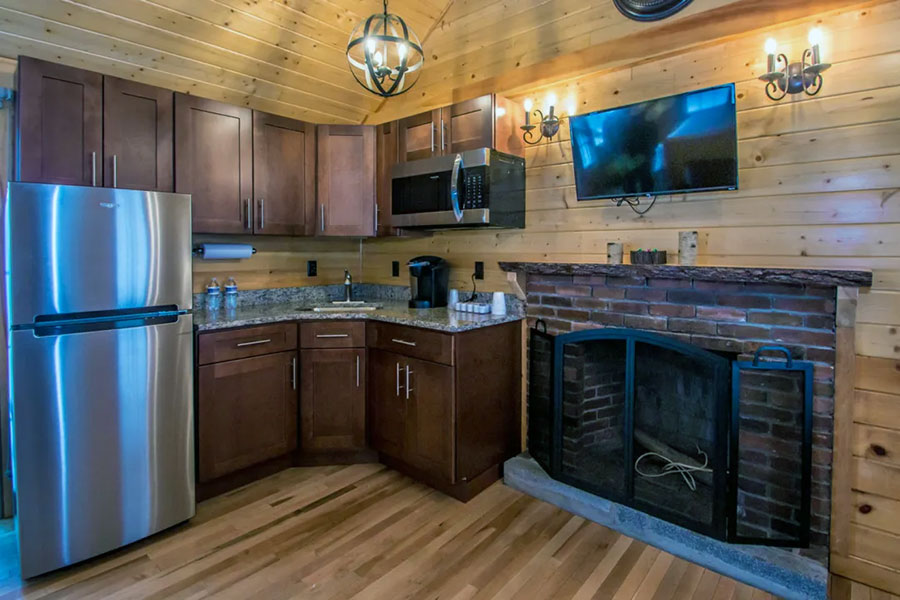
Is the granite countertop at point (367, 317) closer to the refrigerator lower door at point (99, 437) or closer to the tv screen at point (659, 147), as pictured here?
the refrigerator lower door at point (99, 437)

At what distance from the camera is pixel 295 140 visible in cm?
327

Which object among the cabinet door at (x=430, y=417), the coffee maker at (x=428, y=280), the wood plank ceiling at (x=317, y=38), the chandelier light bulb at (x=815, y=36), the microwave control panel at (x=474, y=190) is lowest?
the cabinet door at (x=430, y=417)

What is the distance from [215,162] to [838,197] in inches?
122

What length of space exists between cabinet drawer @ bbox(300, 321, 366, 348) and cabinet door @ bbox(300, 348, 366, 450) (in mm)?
37

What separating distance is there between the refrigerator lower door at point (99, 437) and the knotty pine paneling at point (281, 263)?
1.03 meters

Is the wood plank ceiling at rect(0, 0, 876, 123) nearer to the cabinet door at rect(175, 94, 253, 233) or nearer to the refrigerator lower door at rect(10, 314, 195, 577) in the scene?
the cabinet door at rect(175, 94, 253, 233)

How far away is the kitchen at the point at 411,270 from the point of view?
1.96 metres

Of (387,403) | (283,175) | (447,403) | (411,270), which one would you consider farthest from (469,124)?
(387,403)

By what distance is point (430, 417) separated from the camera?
270 centimetres

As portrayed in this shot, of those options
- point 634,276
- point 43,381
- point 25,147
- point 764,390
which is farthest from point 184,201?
point 764,390

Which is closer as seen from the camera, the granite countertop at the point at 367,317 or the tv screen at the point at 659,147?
the tv screen at the point at 659,147

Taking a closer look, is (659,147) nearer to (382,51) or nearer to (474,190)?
(474,190)

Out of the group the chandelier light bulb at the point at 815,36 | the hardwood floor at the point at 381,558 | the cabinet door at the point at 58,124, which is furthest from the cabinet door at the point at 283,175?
the chandelier light bulb at the point at 815,36

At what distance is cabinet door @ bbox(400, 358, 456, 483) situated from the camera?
8.56 ft
